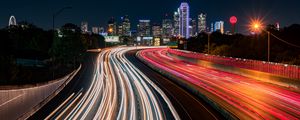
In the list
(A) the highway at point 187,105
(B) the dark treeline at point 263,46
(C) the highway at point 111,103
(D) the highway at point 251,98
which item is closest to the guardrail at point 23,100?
(C) the highway at point 111,103

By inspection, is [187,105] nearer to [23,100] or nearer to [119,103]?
[119,103]

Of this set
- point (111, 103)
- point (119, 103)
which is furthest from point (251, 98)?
point (111, 103)

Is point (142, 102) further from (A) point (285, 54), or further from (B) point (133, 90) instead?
(A) point (285, 54)

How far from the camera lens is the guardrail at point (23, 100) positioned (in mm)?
26688

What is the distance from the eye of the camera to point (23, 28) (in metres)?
170

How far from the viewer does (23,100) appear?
32.5m

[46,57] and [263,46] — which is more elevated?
[263,46]

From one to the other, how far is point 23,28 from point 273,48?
108m

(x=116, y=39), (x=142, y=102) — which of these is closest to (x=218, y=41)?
(x=116, y=39)

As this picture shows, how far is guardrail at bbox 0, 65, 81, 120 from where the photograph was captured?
26688mm

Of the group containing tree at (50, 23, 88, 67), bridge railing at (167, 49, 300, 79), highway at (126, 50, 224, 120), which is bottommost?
highway at (126, 50, 224, 120)

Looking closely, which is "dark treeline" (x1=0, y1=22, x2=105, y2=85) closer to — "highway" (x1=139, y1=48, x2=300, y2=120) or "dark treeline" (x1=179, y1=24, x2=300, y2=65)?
"highway" (x1=139, y1=48, x2=300, y2=120)

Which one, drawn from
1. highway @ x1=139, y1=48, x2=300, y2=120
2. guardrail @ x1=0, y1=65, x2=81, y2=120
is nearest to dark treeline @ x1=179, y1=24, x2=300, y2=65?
highway @ x1=139, y1=48, x2=300, y2=120

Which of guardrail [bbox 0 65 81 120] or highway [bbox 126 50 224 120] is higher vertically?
guardrail [bbox 0 65 81 120]
